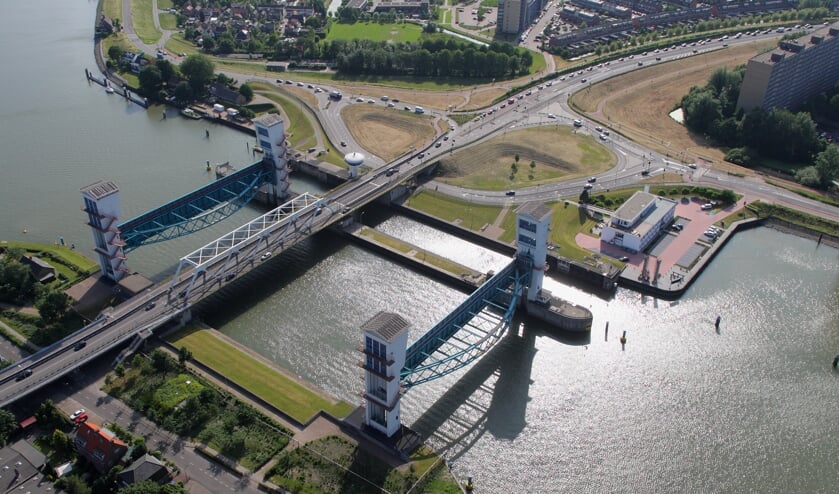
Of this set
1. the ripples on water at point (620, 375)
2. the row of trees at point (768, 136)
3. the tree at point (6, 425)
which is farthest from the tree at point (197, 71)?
the row of trees at point (768, 136)

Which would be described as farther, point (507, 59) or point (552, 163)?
point (507, 59)

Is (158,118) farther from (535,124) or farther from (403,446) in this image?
(403,446)

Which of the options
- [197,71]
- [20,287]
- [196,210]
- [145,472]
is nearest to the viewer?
[145,472]

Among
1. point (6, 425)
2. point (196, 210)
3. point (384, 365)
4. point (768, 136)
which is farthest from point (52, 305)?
point (768, 136)

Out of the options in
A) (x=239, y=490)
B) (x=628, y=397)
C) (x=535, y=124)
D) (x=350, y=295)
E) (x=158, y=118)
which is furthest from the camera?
(x=158, y=118)

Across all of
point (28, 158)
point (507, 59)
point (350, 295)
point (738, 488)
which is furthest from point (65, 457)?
point (507, 59)

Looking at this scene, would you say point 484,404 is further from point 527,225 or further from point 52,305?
point 52,305

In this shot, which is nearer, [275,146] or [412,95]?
[275,146]
